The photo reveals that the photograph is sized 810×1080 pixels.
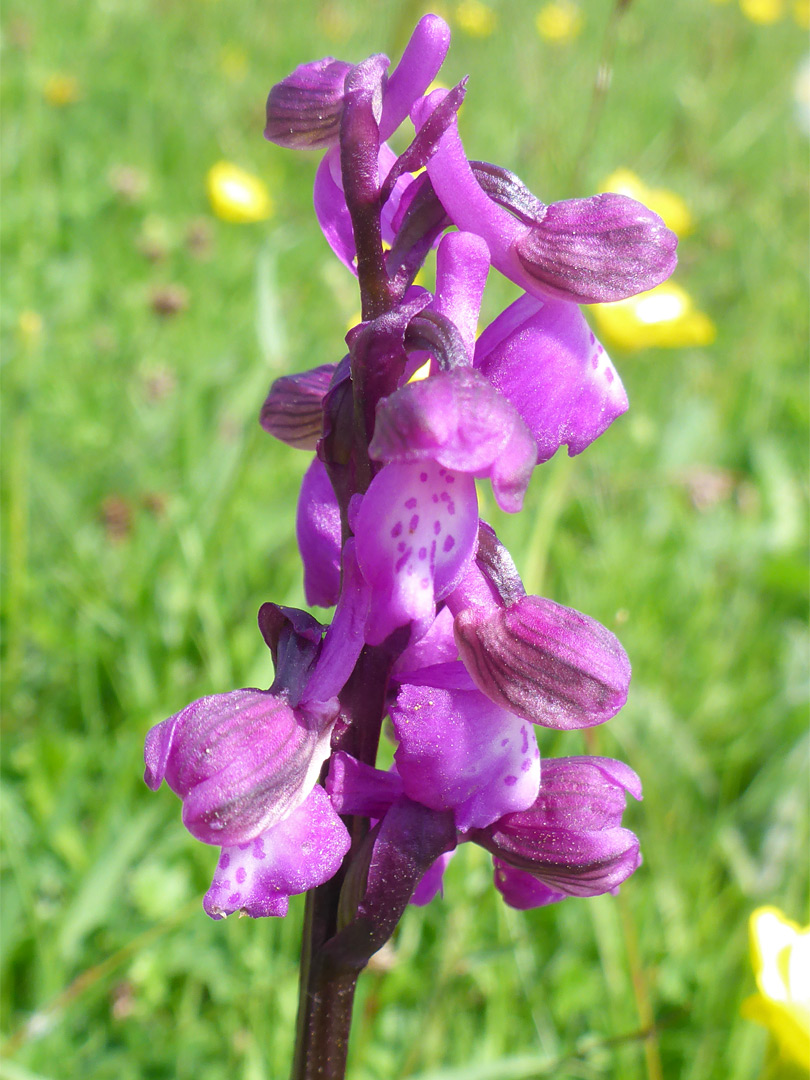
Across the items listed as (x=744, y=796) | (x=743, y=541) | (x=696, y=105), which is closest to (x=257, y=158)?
(x=696, y=105)

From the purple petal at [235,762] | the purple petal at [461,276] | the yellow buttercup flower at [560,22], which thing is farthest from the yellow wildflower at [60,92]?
the purple petal at [235,762]

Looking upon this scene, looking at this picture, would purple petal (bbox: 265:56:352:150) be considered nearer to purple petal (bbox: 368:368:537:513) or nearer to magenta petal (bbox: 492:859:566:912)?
purple petal (bbox: 368:368:537:513)

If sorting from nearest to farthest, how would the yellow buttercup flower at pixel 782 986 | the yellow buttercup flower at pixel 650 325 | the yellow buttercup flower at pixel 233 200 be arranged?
the yellow buttercup flower at pixel 782 986
the yellow buttercup flower at pixel 650 325
the yellow buttercup flower at pixel 233 200

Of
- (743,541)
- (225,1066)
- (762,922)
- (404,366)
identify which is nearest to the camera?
(404,366)

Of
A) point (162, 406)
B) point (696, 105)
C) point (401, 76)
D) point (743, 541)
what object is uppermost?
point (696, 105)

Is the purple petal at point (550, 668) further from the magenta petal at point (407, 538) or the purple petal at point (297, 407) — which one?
the purple petal at point (297, 407)

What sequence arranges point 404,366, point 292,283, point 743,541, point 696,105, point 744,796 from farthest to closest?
point 696,105 < point 292,283 < point 743,541 < point 744,796 < point 404,366

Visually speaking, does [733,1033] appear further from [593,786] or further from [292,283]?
[292,283]

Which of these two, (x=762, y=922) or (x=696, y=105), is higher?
(x=696, y=105)
